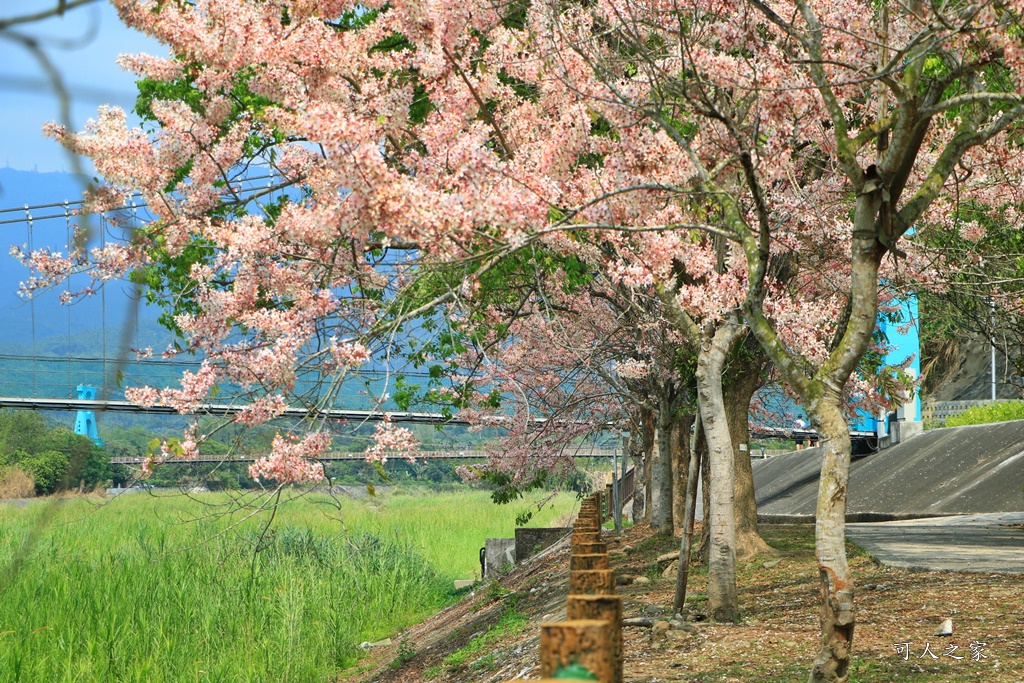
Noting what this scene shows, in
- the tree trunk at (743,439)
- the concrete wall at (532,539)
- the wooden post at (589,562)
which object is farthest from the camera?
the concrete wall at (532,539)

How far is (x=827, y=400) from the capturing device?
21.9 feet

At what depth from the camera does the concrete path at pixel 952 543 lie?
39.1ft

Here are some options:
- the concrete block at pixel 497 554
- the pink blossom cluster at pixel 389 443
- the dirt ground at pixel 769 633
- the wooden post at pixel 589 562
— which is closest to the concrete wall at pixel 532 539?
the concrete block at pixel 497 554

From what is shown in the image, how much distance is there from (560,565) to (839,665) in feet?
38.9

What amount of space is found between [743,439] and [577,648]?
13019 millimetres

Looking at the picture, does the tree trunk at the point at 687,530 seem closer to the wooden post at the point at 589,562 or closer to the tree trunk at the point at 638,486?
the wooden post at the point at 589,562

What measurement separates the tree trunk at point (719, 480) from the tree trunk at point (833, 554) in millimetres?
2977

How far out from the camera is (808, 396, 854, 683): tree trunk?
629 centimetres

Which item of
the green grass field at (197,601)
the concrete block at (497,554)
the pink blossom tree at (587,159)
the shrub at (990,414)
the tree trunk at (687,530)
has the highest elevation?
the pink blossom tree at (587,159)

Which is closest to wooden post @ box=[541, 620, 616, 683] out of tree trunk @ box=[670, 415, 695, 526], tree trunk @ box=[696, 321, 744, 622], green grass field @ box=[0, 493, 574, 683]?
green grass field @ box=[0, 493, 574, 683]

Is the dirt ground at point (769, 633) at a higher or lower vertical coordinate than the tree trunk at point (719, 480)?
lower

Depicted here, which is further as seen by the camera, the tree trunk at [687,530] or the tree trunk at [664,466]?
the tree trunk at [664,466]

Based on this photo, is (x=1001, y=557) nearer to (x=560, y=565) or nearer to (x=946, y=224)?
(x=946, y=224)

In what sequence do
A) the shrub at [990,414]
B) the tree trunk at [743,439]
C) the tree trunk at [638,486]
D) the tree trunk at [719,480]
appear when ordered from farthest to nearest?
the shrub at [990,414] < the tree trunk at [638,486] < the tree trunk at [743,439] < the tree trunk at [719,480]
